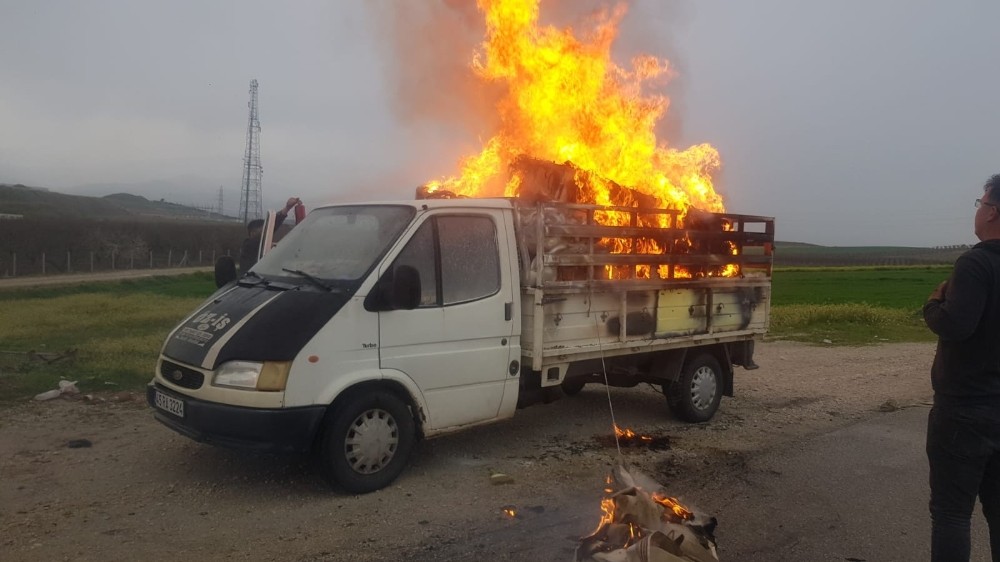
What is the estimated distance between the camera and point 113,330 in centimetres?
1407

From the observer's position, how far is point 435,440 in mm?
6828

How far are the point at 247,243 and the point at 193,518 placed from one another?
3.77 metres

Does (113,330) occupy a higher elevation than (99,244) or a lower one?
lower

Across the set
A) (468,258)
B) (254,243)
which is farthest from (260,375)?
(254,243)

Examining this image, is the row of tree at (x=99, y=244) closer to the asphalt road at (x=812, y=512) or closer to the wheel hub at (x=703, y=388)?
the wheel hub at (x=703, y=388)

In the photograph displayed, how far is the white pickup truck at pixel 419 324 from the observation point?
5023 millimetres

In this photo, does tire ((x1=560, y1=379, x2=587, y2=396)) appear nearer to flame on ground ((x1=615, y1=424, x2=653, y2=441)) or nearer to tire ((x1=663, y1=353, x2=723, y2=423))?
flame on ground ((x1=615, y1=424, x2=653, y2=441))

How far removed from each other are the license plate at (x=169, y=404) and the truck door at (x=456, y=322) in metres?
1.48

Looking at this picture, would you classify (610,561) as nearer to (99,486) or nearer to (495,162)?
(99,486)

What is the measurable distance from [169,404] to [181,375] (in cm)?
26

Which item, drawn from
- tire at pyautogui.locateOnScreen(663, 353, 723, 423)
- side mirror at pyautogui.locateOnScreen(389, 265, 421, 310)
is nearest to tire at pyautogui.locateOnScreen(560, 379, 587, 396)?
tire at pyautogui.locateOnScreen(663, 353, 723, 423)

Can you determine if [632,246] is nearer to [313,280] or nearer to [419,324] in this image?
[419,324]

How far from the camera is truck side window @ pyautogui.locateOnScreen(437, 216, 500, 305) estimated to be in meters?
5.82

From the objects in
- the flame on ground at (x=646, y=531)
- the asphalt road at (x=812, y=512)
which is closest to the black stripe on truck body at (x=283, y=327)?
the asphalt road at (x=812, y=512)
